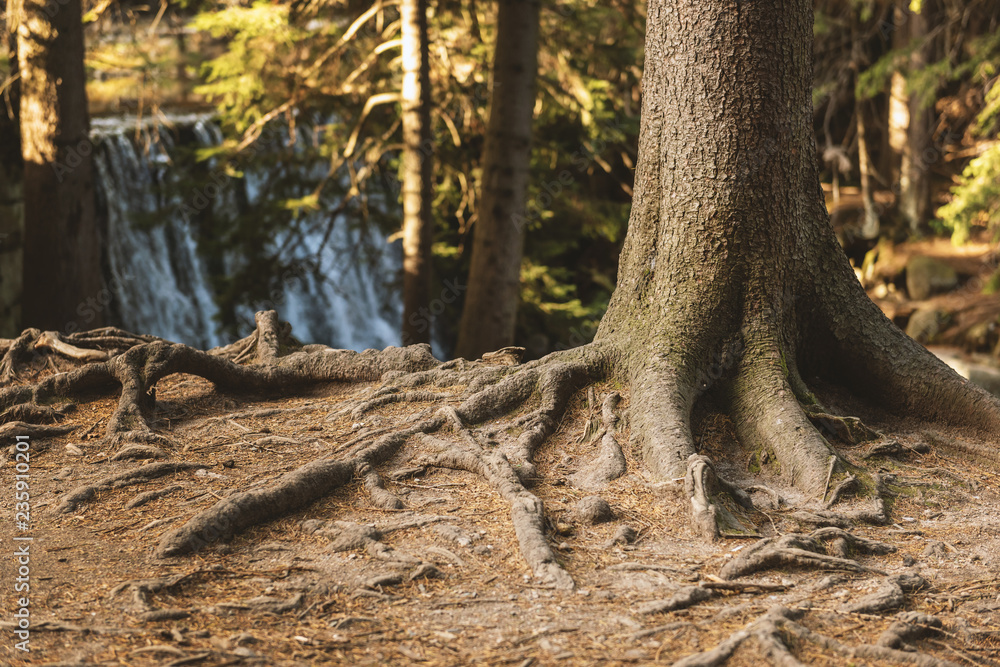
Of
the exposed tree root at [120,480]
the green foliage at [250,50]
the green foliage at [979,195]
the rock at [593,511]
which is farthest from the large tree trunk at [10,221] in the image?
the green foliage at [979,195]

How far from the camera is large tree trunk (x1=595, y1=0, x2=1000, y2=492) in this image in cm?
439

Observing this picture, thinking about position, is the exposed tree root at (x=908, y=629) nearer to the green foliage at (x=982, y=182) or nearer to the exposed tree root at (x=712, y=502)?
the exposed tree root at (x=712, y=502)

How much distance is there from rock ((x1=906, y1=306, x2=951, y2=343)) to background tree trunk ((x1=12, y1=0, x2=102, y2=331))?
46.2 feet

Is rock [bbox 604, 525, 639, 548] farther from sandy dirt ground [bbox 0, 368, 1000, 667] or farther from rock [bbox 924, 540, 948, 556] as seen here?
rock [bbox 924, 540, 948, 556]

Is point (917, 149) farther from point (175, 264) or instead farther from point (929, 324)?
point (175, 264)

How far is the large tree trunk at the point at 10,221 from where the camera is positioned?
32.9 ft

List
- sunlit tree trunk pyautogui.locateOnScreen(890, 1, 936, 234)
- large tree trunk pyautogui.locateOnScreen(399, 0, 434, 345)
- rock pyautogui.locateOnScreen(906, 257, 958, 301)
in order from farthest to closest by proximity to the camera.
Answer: sunlit tree trunk pyautogui.locateOnScreen(890, 1, 936, 234)
rock pyautogui.locateOnScreen(906, 257, 958, 301)
large tree trunk pyautogui.locateOnScreen(399, 0, 434, 345)

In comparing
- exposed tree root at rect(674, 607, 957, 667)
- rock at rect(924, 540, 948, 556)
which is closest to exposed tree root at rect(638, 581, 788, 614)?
exposed tree root at rect(674, 607, 957, 667)

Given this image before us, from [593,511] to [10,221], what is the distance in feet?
31.8

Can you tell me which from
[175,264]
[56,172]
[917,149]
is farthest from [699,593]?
[917,149]

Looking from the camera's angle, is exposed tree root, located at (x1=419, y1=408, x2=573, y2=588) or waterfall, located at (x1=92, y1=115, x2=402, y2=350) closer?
exposed tree root, located at (x1=419, y1=408, x2=573, y2=588)

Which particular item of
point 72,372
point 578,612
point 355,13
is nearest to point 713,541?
point 578,612

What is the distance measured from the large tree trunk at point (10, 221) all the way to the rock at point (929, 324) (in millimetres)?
14959

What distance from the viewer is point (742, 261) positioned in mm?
4574
